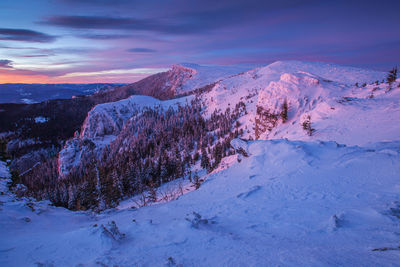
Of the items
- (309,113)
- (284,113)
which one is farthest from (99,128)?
(309,113)

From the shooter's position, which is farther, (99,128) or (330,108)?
(99,128)

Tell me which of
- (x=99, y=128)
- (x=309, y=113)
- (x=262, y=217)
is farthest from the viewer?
(x=99, y=128)

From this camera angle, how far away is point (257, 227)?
24.0 ft

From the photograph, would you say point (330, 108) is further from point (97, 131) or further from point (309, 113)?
point (97, 131)

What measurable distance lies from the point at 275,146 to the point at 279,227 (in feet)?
34.1

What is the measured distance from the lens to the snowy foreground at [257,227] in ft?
16.9

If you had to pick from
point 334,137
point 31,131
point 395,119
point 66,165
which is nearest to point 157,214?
point 334,137

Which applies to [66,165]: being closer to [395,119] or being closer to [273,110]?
[273,110]

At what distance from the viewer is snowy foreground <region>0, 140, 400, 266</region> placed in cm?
516

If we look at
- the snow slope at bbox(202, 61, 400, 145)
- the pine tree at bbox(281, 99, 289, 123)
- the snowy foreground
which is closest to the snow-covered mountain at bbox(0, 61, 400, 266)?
the snowy foreground

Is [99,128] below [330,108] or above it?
below

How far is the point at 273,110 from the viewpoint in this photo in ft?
155

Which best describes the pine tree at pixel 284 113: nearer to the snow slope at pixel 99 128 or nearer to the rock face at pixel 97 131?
the rock face at pixel 97 131

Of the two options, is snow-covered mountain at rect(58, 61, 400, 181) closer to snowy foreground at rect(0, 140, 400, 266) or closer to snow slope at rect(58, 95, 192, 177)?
snow slope at rect(58, 95, 192, 177)
